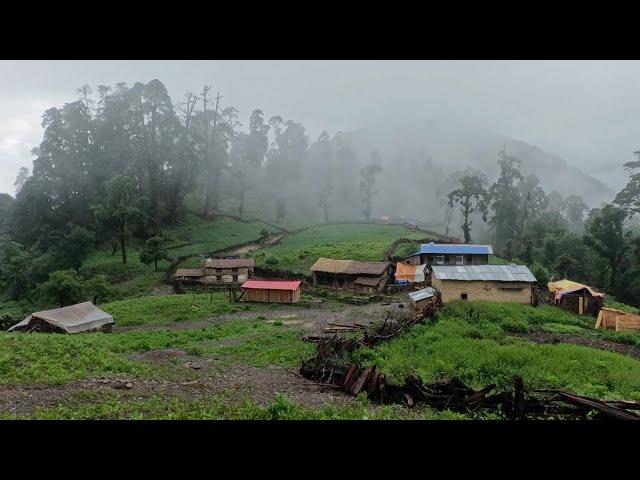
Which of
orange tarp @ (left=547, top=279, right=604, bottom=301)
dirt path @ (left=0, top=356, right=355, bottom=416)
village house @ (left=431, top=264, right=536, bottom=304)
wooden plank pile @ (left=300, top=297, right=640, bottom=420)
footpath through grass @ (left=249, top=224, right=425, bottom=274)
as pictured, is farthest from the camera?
footpath through grass @ (left=249, top=224, right=425, bottom=274)

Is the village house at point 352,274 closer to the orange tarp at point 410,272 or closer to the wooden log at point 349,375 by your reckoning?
the orange tarp at point 410,272

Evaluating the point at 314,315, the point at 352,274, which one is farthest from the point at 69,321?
the point at 352,274

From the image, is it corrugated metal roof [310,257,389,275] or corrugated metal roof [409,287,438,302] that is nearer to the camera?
corrugated metal roof [409,287,438,302]

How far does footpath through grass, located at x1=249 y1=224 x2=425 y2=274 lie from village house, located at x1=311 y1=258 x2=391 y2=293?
2350 millimetres

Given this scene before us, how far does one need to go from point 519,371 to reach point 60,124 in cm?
6079

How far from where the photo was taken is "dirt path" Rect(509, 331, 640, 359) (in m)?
19.0

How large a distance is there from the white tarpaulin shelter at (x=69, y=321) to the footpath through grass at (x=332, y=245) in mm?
21092

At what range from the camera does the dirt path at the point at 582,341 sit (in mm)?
19031

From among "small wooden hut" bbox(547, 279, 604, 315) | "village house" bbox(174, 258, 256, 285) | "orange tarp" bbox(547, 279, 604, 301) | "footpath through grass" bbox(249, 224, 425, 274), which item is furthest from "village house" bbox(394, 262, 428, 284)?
"village house" bbox(174, 258, 256, 285)

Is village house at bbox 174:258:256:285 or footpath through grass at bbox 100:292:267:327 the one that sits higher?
village house at bbox 174:258:256:285

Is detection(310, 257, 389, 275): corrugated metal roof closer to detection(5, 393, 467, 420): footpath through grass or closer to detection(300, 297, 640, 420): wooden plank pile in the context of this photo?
detection(300, 297, 640, 420): wooden plank pile

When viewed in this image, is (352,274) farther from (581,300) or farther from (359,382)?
(359,382)
